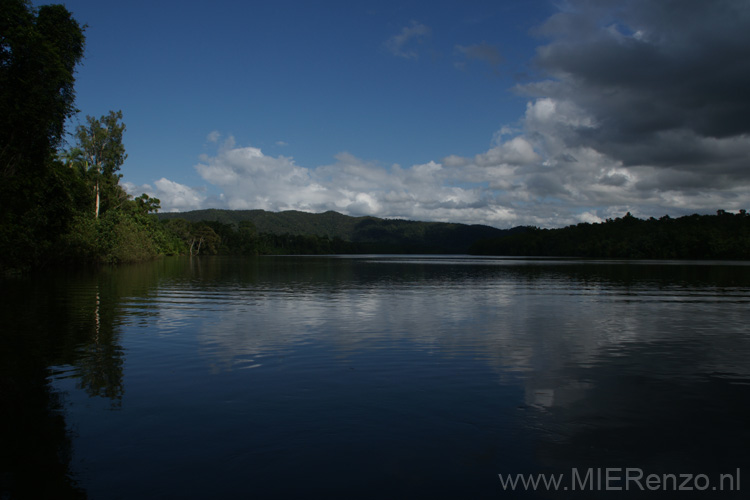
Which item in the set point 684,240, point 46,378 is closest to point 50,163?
point 46,378

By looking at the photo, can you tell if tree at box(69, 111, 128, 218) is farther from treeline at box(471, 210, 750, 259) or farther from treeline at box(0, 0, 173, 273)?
treeline at box(471, 210, 750, 259)

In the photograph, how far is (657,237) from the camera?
167 meters

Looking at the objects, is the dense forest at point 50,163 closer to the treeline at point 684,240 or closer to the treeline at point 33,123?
the treeline at point 33,123

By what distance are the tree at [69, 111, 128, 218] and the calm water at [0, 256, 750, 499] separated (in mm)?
67406

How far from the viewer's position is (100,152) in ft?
267

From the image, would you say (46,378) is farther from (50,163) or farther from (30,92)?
(50,163)

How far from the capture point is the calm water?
6855 millimetres

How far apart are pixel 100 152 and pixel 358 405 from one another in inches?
3448

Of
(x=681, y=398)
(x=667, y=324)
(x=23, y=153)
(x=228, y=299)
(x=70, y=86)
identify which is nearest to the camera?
(x=681, y=398)

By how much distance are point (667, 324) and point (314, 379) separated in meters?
17.1

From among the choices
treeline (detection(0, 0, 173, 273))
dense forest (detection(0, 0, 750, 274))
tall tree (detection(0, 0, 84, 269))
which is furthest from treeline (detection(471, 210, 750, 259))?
tall tree (detection(0, 0, 84, 269))

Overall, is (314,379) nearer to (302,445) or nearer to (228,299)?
(302,445)

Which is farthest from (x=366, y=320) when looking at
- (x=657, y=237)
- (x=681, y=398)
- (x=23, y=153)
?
(x=657, y=237)

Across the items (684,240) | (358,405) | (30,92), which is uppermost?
(30,92)
